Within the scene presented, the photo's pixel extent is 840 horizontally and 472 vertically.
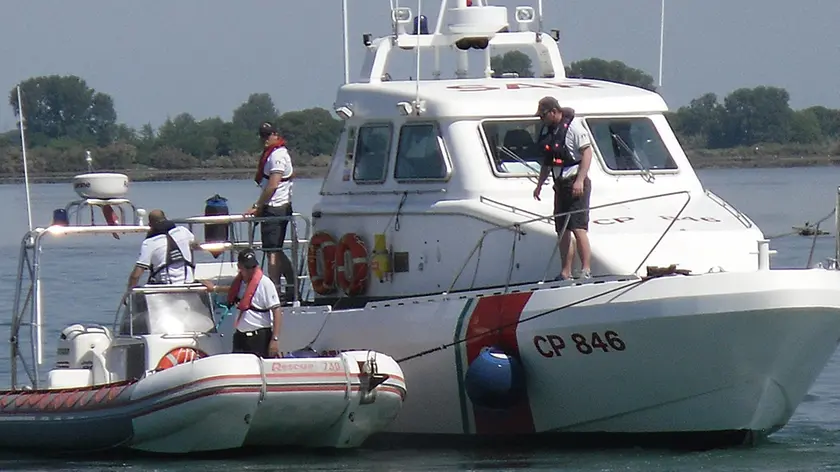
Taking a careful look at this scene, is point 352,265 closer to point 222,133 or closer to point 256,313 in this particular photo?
point 256,313

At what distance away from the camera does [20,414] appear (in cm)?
1421

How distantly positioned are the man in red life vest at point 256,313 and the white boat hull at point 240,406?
79cm

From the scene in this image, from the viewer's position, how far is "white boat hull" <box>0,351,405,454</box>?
42.4 feet

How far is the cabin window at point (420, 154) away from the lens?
14.0 metres

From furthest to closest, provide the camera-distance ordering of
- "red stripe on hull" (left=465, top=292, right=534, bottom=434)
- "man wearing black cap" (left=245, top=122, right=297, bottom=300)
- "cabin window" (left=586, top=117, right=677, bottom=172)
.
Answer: "man wearing black cap" (left=245, top=122, right=297, bottom=300), "cabin window" (left=586, top=117, right=677, bottom=172), "red stripe on hull" (left=465, top=292, right=534, bottom=434)

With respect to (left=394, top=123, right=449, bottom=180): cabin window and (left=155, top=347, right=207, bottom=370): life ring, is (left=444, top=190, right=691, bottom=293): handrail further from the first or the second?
(left=155, top=347, right=207, bottom=370): life ring

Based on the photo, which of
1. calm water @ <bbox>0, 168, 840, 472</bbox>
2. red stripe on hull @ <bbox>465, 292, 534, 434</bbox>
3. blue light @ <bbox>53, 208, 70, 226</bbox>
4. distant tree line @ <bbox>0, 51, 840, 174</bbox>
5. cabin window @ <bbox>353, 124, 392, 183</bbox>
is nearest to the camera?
calm water @ <bbox>0, 168, 840, 472</bbox>

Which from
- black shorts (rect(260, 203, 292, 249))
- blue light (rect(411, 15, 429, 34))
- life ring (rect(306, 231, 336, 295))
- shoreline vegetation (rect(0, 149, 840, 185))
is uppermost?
blue light (rect(411, 15, 429, 34))

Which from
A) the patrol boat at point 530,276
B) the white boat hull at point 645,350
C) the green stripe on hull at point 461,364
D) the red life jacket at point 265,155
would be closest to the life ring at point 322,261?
the patrol boat at point 530,276

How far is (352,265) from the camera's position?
14.4 meters

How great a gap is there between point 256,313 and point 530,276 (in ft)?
7.19

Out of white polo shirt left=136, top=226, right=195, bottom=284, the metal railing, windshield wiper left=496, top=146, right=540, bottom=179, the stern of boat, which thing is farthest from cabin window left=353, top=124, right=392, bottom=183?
the stern of boat

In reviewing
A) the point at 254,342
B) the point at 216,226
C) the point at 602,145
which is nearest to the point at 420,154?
the point at 602,145

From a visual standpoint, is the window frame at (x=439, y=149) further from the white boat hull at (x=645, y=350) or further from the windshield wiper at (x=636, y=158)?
the windshield wiper at (x=636, y=158)
